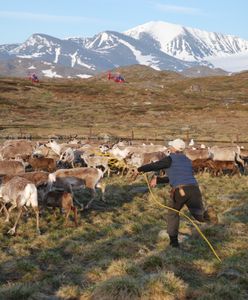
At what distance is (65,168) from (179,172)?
1438cm

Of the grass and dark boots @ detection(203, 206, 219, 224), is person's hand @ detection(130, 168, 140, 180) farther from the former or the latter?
dark boots @ detection(203, 206, 219, 224)

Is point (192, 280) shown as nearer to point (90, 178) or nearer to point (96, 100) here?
point (90, 178)

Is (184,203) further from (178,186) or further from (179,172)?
(179,172)

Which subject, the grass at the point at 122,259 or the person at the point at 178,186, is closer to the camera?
the grass at the point at 122,259

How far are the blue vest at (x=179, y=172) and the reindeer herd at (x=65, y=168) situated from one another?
4.29 metres

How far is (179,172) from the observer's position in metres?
12.1

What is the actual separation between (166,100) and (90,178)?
103 m

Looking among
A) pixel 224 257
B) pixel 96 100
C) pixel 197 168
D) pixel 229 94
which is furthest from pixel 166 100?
pixel 224 257

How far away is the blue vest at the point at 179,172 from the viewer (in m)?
12.1

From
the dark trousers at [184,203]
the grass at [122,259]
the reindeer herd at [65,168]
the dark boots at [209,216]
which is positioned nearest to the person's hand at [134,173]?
the reindeer herd at [65,168]

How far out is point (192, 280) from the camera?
33.9 feet

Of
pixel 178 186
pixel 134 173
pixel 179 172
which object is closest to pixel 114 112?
pixel 134 173

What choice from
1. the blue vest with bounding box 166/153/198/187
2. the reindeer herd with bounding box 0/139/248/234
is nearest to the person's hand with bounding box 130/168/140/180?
the reindeer herd with bounding box 0/139/248/234

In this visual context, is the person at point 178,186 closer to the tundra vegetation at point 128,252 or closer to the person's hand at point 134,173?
the tundra vegetation at point 128,252
